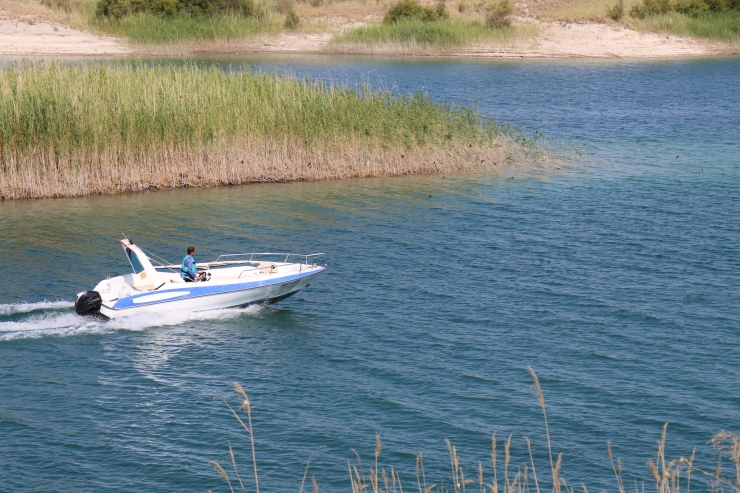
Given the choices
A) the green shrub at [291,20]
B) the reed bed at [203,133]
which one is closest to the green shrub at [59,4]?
the green shrub at [291,20]

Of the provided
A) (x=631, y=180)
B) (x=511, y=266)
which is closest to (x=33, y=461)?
(x=511, y=266)

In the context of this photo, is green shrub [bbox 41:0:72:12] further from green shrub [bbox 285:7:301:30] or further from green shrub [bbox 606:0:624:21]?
green shrub [bbox 606:0:624:21]

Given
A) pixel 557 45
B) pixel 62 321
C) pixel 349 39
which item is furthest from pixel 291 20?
pixel 62 321

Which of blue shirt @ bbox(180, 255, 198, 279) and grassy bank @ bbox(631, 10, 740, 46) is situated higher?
grassy bank @ bbox(631, 10, 740, 46)

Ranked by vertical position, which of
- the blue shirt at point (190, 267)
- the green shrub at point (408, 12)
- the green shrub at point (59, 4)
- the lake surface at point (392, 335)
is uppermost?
the green shrub at point (59, 4)

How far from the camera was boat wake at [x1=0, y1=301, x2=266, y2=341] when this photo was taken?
2330cm

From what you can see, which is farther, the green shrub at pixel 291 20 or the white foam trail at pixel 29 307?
the green shrub at pixel 291 20

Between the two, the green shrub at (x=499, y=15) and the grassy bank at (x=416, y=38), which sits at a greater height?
the green shrub at (x=499, y=15)

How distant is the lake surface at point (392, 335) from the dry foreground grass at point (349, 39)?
50.4m

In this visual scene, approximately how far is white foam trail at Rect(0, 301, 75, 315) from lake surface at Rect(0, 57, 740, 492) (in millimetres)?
62

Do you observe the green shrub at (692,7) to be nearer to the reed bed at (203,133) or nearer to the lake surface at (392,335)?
the lake surface at (392,335)

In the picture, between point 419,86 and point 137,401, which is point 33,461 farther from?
point 419,86

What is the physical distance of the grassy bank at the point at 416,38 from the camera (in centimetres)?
8981

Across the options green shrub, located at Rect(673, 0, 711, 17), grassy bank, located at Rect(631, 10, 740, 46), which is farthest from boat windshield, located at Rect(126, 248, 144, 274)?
green shrub, located at Rect(673, 0, 711, 17)
